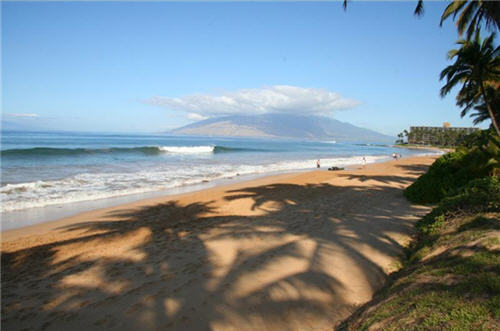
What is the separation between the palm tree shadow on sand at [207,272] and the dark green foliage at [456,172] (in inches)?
51.4

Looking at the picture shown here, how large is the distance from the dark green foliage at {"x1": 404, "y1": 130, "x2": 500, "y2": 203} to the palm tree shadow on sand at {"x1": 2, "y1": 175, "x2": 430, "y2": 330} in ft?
4.28

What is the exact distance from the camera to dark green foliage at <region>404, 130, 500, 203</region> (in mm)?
6973

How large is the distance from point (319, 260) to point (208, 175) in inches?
518

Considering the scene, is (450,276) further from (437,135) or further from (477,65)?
(437,135)

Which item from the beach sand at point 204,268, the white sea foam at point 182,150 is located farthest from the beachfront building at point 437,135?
the beach sand at point 204,268

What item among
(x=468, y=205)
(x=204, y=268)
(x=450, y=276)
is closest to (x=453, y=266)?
(x=450, y=276)

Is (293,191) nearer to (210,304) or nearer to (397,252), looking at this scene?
(397,252)

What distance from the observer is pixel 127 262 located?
4.41m

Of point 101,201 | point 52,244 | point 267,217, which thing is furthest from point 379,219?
point 101,201

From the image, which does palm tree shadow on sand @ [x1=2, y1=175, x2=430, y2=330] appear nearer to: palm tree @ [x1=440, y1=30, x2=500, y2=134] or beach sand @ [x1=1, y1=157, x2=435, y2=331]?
beach sand @ [x1=1, y1=157, x2=435, y2=331]

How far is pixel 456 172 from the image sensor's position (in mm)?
7770

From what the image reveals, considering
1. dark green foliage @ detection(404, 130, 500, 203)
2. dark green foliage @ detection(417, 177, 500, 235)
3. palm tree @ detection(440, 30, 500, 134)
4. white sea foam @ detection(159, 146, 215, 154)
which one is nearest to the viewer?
dark green foliage @ detection(417, 177, 500, 235)

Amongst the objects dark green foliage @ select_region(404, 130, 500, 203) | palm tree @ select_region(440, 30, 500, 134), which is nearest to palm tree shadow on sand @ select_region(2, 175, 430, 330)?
dark green foliage @ select_region(404, 130, 500, 203)

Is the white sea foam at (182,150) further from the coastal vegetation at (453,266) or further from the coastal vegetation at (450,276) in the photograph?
the coastal vegetation at (450,276)
